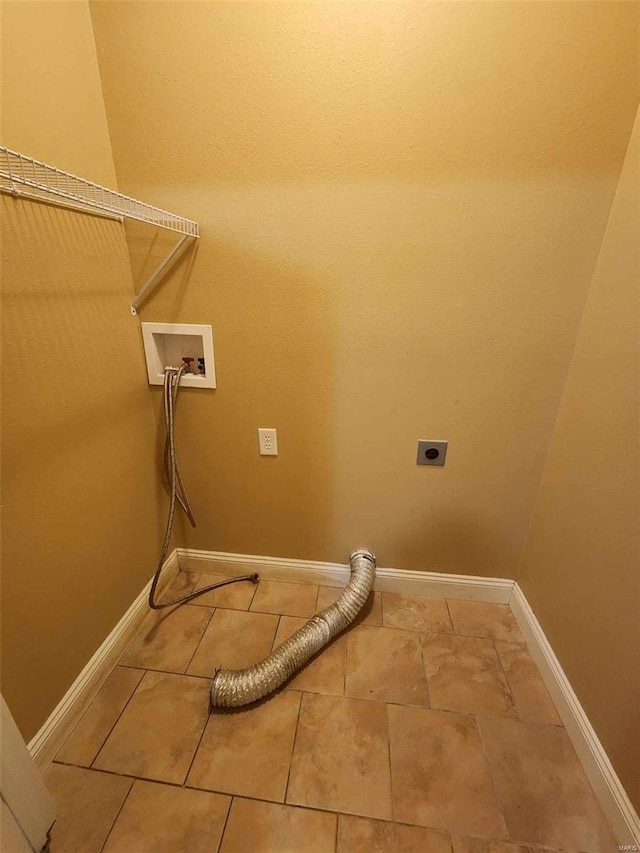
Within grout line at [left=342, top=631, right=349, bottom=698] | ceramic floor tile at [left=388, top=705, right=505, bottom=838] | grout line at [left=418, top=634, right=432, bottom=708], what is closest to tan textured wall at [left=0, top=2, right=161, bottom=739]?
grout line at [left=342, top=631, right=349, bottom=698]

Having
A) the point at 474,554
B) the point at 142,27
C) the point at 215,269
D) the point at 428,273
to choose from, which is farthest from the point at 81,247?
the point at 474,554

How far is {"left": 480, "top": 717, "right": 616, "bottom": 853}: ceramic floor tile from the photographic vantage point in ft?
2.86

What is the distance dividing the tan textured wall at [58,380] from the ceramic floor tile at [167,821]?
339mm

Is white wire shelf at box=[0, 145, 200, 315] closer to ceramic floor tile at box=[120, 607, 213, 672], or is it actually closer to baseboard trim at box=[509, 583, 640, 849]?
ceramic floor tile at box=[120, 607, 213, 672]

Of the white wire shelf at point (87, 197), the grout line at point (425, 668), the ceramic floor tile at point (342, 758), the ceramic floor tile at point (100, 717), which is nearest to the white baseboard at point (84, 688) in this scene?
the ceramic floor tile at point (100, 717)

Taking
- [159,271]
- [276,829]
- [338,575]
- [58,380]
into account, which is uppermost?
[159,271]

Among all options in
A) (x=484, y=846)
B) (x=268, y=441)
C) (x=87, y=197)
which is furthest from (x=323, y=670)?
(x=87, y=197)

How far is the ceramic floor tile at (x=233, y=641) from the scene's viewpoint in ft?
4.11

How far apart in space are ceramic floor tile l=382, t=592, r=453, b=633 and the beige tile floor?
0.02 metres

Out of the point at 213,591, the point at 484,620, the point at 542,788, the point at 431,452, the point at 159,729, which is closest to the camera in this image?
the point at 542,788

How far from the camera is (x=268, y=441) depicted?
1363mm

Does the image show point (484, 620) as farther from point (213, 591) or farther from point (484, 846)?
point (213, 591)

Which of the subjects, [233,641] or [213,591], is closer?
[233,641]

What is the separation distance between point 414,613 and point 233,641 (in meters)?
0.73
